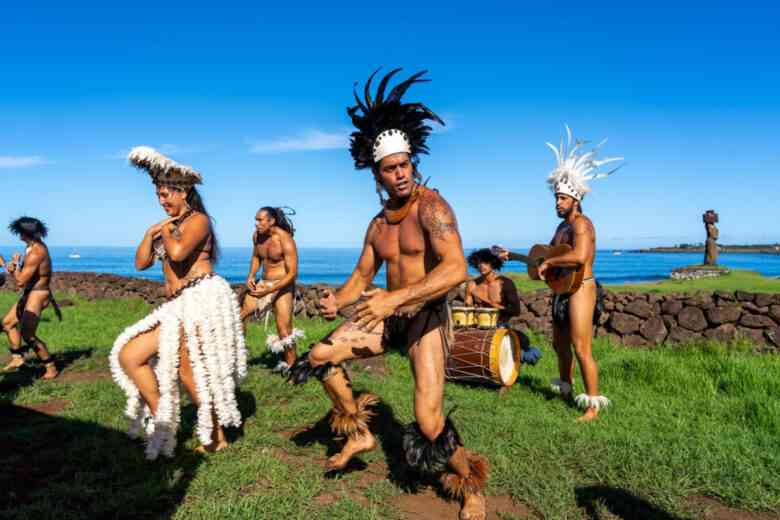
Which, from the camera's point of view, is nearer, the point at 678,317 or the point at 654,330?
the point at 678,317

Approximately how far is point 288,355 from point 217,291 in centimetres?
349

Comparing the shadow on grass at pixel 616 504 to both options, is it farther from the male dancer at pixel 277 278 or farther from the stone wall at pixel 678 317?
the stone wall at pixel 678 317

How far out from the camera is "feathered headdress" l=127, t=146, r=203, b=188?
15.1 feet

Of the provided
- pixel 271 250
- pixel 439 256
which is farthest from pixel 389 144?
pixel 271 250

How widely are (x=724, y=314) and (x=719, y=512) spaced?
7.32 m

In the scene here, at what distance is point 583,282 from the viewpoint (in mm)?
6000

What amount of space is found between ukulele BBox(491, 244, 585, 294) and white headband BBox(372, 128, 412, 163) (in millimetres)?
2930

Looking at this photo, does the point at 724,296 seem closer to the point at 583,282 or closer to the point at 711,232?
the point at 583,282

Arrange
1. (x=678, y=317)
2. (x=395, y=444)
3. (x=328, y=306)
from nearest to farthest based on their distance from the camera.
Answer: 1. (x=328, y=306)
2. (x=395, y=444)
3. (x=678, y=317)

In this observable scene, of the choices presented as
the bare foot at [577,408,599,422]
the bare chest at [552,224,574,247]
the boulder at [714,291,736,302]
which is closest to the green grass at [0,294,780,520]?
the bare foot at [577,408,599,422]

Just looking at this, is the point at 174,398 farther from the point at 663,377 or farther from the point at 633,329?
the point at 633,329

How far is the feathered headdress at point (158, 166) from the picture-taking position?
4605 mm

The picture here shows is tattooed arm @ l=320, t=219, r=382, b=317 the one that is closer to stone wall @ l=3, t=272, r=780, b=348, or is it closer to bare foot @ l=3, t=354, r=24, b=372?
stone wall @ l=3, t=272, r=780, b=348

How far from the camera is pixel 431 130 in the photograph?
3.97m
